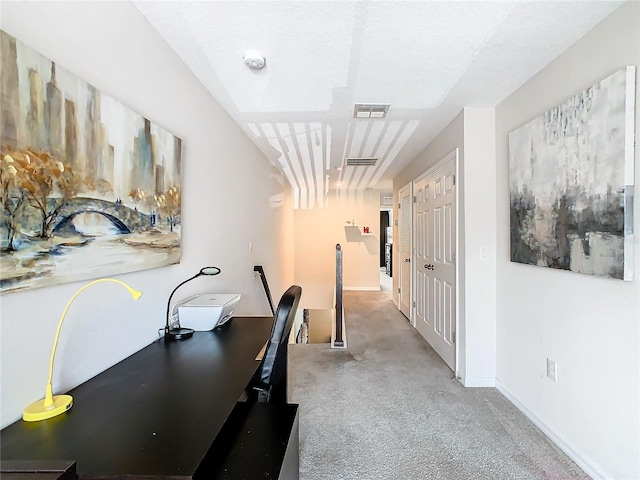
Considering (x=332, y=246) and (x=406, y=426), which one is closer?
(x=406, y=426)

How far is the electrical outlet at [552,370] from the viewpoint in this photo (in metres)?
2.06

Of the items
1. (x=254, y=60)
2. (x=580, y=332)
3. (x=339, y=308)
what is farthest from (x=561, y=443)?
(x=254, y=60)

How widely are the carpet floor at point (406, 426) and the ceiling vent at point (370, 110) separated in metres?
2.38

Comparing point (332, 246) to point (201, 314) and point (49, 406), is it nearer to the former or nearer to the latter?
point (201, 314)

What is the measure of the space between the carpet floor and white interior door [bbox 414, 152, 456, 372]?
33cm

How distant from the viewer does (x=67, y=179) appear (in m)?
1.13

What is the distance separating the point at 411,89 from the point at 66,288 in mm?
2390

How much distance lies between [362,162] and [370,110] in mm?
1976

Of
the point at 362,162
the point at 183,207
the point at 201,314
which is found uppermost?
the point at 362,162

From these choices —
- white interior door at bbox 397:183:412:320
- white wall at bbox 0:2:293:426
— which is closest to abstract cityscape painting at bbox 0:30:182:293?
white wall at bbox 0:2:293:426

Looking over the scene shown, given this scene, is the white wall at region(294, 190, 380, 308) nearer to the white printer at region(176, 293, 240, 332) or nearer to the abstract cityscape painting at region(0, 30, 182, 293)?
the white printer at region(176, 293, 240, 332)

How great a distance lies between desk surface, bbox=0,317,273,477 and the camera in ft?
2.73

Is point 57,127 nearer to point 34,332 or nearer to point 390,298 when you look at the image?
point 34,332

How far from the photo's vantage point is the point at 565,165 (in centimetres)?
189
